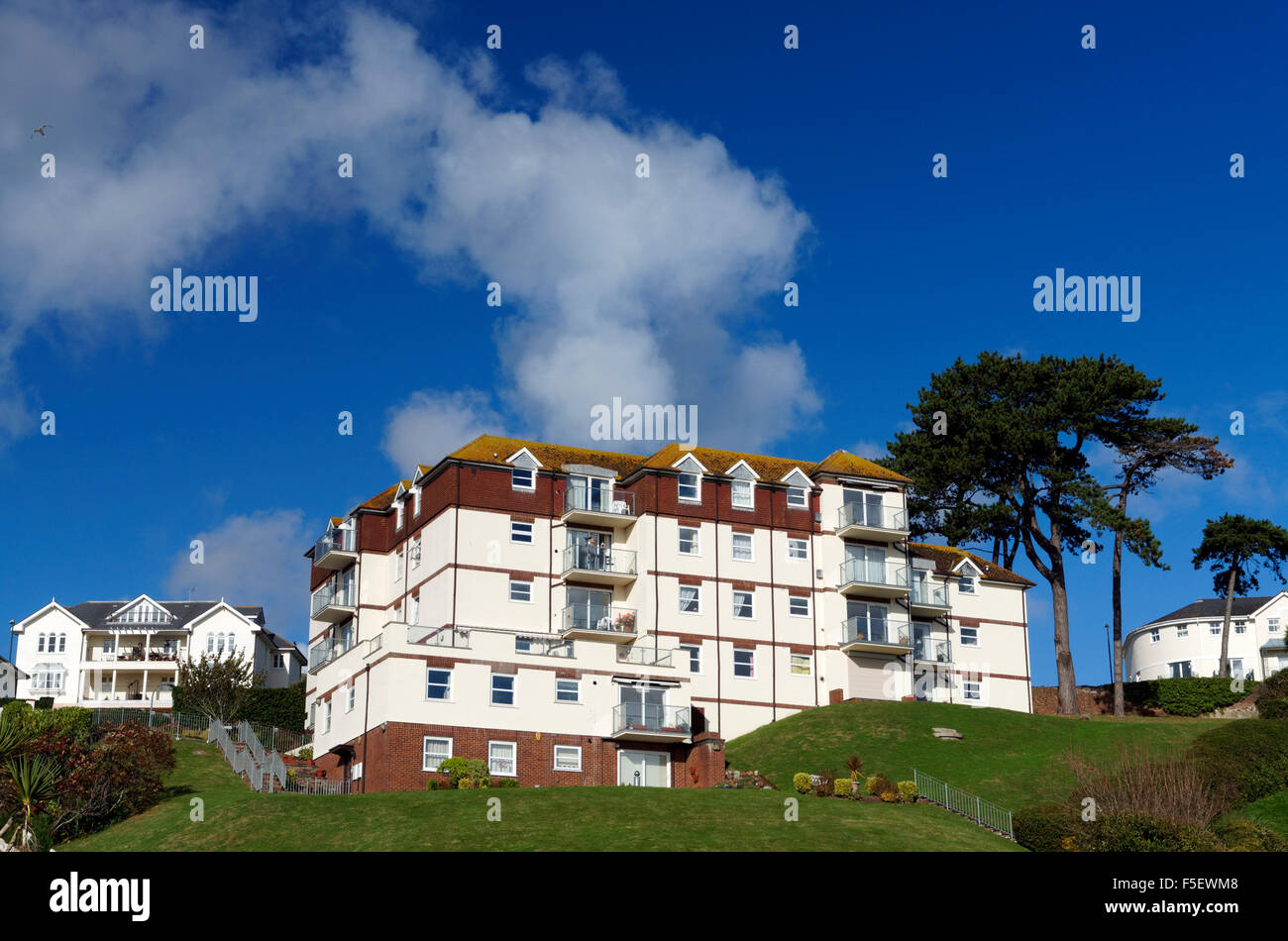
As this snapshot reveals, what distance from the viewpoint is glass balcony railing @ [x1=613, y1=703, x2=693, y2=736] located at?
52906 mm

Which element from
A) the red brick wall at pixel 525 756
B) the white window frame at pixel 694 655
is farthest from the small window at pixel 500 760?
the white window frame at pixel 694 655

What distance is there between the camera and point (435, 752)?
1981 inches

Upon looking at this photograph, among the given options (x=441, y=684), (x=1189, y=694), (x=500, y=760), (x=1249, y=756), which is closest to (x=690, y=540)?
(x=441, y=684)

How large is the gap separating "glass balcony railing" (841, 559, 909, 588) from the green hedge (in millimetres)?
16868

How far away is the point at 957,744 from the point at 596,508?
1935 centimetres

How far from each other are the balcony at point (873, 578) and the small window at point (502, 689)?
2021 centimetres

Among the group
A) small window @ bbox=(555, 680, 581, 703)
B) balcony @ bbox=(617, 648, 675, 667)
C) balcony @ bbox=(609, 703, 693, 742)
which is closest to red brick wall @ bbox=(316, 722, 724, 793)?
balcony @ bbox=(609, 703, 693, 742)

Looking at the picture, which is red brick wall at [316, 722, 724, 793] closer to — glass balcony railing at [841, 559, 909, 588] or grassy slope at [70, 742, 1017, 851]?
grassy slope at [70, 742, 1017, 851]

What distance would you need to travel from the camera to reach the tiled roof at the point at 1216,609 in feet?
336

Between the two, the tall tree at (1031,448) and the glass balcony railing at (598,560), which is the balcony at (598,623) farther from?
the tall tree at (1031,448)

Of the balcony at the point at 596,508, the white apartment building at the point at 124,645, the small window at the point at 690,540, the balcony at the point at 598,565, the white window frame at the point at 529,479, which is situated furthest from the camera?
the white apartment building at the point at 124,645
